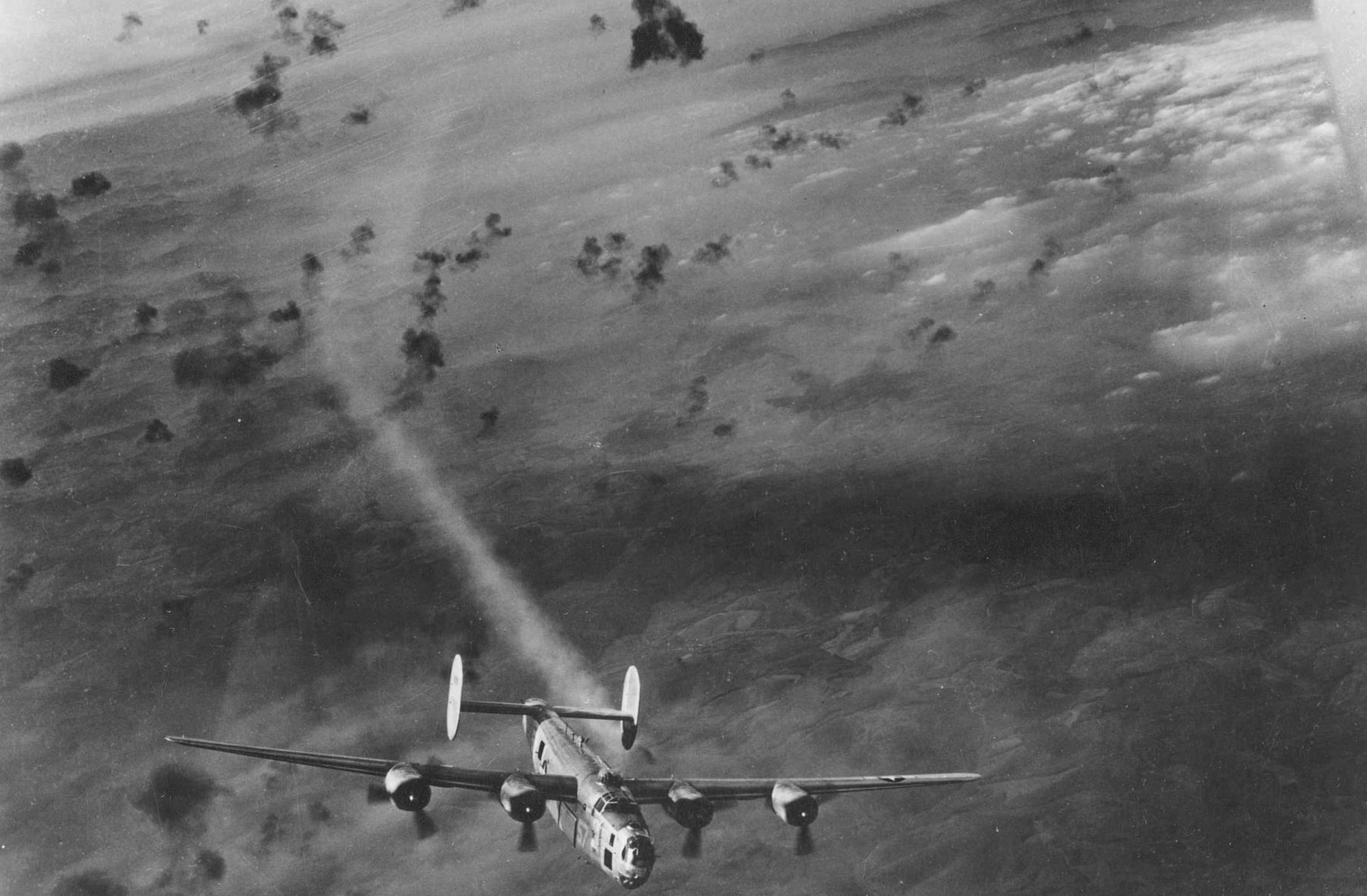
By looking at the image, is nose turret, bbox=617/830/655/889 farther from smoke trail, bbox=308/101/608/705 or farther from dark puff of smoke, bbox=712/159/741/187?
dark puff of smoke, bbox=712/159/741/187

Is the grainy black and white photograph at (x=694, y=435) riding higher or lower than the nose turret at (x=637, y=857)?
higher

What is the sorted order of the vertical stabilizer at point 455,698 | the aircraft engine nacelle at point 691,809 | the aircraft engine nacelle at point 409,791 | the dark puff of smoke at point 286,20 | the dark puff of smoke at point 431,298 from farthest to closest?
1. the dark puff of smoke at point 431,298
2. the dark puff of smoke at point 286,20
3. the vertical stabilizer at point 455,698
4. the aircraft engine nacelle at point 691,809
5. the aircraft engine nacelle at point 409,791

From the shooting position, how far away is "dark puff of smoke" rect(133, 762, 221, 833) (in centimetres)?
1000

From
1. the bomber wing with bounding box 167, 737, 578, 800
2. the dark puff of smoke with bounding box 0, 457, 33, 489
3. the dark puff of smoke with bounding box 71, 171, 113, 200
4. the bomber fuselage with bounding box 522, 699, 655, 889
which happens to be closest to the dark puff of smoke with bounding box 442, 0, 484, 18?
the dark puff of smoke with bounding box 71, 171, 113, 200

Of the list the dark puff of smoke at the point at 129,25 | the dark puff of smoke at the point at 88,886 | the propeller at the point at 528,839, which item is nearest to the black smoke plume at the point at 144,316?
the dark puff of smoke at the point at 129,25

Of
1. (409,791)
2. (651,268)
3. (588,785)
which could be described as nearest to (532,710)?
(588,785)

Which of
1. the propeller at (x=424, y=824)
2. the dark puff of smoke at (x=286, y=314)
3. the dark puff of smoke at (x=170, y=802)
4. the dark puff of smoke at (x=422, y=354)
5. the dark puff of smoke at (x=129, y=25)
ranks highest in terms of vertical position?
the dark puff of smoke at (x=129, y=25)

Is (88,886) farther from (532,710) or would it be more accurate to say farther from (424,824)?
(532,710)

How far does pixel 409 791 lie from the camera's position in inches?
344

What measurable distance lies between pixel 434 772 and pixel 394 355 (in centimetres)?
393

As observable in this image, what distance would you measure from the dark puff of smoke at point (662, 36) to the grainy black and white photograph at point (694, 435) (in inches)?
1.9

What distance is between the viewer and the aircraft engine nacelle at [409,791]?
872 centimetres

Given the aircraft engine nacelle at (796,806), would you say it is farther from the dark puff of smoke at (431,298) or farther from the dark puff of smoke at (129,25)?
the dark puff of smoke at (129,25)

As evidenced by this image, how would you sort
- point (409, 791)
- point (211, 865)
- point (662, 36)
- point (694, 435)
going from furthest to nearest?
point (662, 36) → point (694, 435) → point (211, 865) → point (409, 791)
